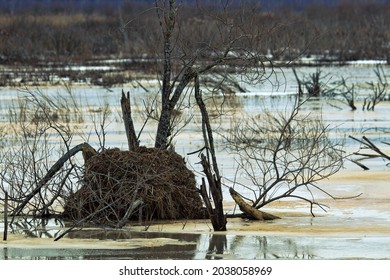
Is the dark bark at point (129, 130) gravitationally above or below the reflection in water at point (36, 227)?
above

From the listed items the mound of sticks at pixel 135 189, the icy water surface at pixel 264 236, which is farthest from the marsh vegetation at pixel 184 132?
the icy water surface at pixel 264 236

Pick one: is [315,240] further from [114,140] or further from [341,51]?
[341,51]

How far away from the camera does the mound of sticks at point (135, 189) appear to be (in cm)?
1111

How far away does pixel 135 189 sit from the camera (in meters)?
11.0

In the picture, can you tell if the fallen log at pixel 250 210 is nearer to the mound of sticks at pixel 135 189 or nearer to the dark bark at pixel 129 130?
the mound of sticks at pixel 135 189

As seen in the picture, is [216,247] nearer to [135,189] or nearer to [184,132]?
[135,189]

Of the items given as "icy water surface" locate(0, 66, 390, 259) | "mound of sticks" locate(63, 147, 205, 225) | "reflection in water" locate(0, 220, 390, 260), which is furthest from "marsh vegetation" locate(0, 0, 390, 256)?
"reflection in water" locate(0, 220, 390, 260)

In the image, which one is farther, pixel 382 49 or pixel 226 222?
pixel 382 49

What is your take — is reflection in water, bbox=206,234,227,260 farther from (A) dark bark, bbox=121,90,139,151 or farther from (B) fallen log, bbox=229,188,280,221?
(A) dark bark, bbox=121,90,139,151
